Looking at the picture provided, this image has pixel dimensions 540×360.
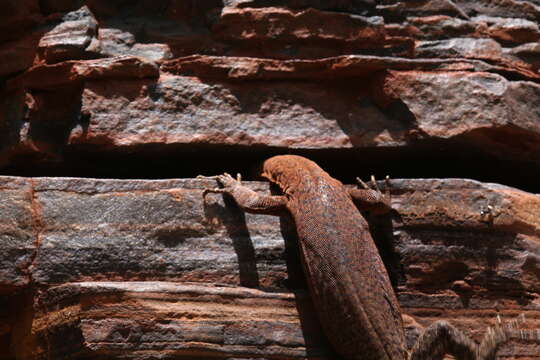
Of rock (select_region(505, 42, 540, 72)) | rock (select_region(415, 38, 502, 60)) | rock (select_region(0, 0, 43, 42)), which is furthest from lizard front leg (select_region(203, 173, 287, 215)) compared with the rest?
rock (select_region(505, 42, 540, 72))

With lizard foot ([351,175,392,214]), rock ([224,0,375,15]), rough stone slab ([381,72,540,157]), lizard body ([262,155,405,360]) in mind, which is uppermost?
rock ([224,0,375,15])

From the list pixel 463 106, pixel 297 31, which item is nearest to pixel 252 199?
pixel 297 31

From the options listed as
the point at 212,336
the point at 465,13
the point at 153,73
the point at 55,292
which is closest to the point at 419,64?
the point at 465,13

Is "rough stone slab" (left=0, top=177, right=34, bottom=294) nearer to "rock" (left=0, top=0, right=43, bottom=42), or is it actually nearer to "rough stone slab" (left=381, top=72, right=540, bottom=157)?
"rock" (left=0, top=0, right=43, bottom=42)

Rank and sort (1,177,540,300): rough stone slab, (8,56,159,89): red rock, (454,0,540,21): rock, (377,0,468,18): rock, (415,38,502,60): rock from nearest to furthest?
(1,177,540,300): rough stone slab → (8,56,159,89): red rock → (415,38,502,60): rock → (377,0,468,18): rock → (454,0,540,21): rock

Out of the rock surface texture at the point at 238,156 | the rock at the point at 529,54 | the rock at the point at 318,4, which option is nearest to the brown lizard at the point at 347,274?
the rock surface texture at the point at 238,156

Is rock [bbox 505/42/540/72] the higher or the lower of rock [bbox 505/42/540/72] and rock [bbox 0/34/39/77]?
the higher

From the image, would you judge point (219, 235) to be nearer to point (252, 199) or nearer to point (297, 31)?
point (252, 199)
